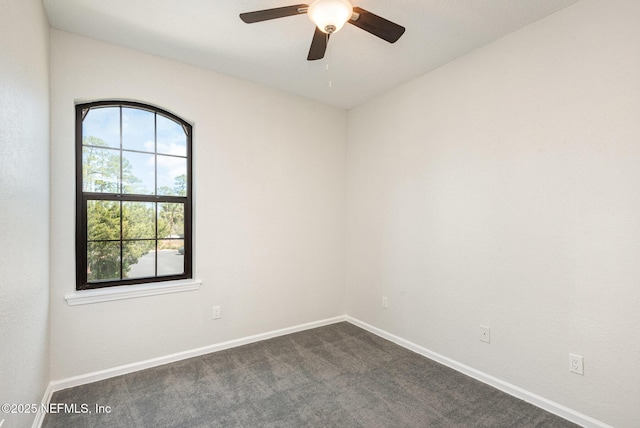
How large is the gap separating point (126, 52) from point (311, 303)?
3.07m

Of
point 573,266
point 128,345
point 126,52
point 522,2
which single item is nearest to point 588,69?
point 522,2

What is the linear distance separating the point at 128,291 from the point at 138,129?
140 cm

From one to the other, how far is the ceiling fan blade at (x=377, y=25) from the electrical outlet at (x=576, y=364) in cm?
232

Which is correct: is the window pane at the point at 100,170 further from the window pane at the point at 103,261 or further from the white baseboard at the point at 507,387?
the white baseboard at the point at 507,387

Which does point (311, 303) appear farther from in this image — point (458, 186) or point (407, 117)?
point (407, 117)

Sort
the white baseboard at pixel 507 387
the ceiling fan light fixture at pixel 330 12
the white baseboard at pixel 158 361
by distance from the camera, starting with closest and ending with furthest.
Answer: the ceiling fan light fixture at pixel 330 12
the white baseboard at pixel 507 387
the white baseboard at pixel 158 361

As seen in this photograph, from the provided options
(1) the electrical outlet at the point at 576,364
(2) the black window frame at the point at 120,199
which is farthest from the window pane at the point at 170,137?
(1) the electrical outlet at the point at 576,364

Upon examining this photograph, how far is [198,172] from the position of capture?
9.68 ft

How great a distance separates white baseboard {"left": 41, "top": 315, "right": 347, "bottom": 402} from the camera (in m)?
2.36

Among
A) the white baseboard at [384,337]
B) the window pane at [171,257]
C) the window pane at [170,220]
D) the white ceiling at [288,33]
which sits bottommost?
the white baseboard at [384,337]

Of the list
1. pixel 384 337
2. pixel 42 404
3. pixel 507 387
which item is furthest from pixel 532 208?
pixel 42 404

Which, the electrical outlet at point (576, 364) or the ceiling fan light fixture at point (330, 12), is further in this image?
the electrical outlet at point (576, 364)

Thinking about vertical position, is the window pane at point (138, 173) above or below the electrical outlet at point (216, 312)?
above

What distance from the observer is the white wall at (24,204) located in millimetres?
1332
